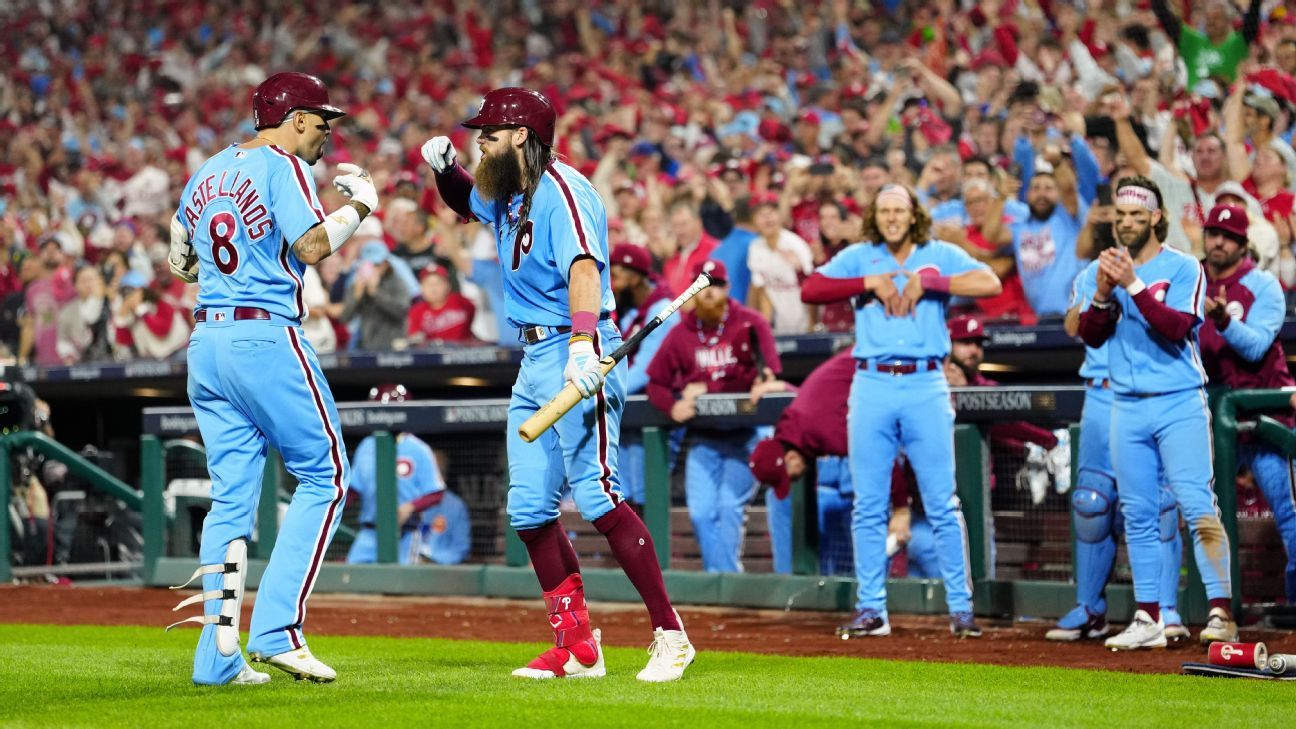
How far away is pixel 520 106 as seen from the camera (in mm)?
5758

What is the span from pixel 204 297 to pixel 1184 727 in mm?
3425

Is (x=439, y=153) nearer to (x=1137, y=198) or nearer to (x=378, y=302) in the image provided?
(x=1137, y=198)

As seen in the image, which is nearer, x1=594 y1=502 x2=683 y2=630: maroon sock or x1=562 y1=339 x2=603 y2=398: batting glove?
x1=562 y1=339 x2=603 y2=398: batting glove

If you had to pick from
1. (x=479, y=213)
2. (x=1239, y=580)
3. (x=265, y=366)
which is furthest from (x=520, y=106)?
(x=1239, y=580)

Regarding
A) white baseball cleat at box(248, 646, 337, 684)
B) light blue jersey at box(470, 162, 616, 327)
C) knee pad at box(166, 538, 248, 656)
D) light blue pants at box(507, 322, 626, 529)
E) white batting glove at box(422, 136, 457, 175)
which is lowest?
white baseball cleat at box(248, 646, 337, 684)

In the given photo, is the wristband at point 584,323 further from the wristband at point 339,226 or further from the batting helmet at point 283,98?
the batting helmet at point 283,98

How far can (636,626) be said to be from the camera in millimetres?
8445

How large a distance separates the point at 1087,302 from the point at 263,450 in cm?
369

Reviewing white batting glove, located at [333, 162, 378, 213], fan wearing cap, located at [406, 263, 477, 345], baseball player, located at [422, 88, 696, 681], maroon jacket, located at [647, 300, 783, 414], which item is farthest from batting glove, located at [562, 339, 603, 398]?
fan wearing cap, located at [406, 263, 477, 345]

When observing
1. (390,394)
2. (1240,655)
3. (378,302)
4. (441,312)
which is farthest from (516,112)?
(378,302)

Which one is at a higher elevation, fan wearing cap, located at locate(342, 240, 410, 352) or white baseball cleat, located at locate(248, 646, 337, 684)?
fan wearing cap, located at locate(342, 240, 410, 352)

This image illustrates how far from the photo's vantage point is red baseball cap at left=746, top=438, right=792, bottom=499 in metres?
8.75

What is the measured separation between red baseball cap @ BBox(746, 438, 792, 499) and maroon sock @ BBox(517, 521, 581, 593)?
2988mm

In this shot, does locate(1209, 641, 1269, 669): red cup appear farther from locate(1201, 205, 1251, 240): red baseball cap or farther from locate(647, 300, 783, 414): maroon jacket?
locate(647, 300, 783, 414): maroon jacket
